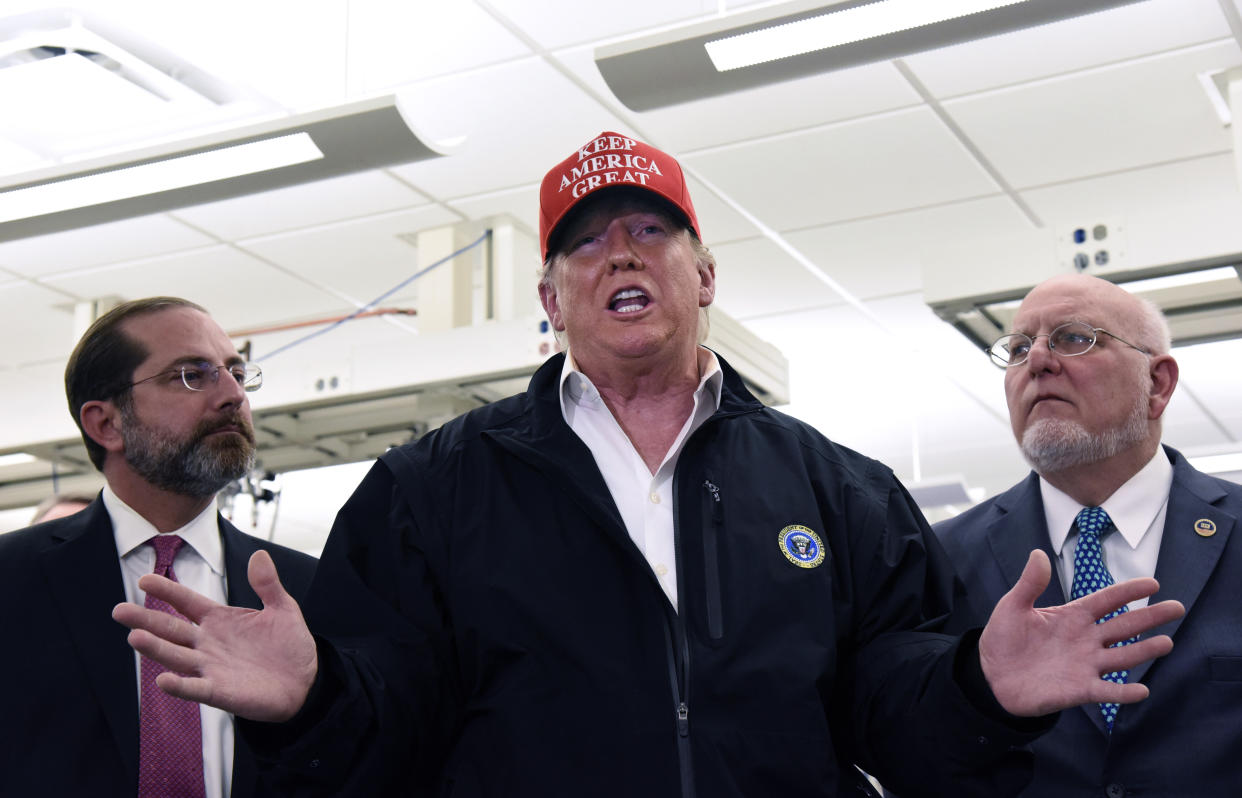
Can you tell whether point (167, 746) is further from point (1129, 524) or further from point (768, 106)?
point (768, 106)

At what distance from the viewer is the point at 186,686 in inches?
47.0

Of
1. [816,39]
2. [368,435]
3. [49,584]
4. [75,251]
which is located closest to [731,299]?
[368,435]

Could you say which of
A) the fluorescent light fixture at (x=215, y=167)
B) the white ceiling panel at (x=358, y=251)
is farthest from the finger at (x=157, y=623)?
the white ceiling panel at (x=358, y=251)

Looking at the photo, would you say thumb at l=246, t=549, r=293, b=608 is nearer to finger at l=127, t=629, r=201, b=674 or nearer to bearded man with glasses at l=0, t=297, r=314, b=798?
finger at l=127, t=629, r=201, b=674

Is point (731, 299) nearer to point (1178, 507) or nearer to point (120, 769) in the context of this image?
point (1178, 507)

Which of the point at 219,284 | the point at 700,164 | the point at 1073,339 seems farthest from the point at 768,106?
the point at 219,284

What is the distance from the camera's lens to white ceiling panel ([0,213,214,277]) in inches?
178


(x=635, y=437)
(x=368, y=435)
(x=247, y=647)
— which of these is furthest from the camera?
(x=368, y=435)

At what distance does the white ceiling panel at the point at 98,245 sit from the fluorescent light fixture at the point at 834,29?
261 cm

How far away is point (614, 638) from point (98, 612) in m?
0.81

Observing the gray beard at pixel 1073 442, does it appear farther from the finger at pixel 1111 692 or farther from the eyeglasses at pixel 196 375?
the eyeglasses at pixel 196 375

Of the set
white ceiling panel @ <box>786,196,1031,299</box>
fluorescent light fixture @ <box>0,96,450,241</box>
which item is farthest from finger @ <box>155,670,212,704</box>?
white ceiling panel @ <box>786,196,1031,299</box>

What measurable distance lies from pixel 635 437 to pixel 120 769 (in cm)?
79

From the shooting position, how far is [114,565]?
6.09 feet
